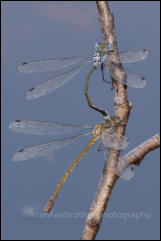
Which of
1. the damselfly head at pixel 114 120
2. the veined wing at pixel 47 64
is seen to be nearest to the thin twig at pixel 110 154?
the damselfly head at pixel 114 120

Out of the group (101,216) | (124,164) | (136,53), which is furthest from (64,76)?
(101,216)

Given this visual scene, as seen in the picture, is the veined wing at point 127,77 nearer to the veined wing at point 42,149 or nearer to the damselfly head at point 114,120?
the damselfly head at point 114,120

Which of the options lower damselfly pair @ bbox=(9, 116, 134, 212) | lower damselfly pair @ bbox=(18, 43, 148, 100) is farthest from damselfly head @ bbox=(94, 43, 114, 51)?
lower damselfly pair @ bbox=(9, 116, 134, 212)

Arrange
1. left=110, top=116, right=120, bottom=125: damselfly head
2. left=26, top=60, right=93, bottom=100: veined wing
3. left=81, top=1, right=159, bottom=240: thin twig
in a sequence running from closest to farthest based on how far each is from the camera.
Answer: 1. left=81, top=1, right=159, bottom=240: thin twig
2. left=110, top=116, right=120, bottom=125: damselfly head
3. left=26, top=60, right=93, bottom=100: veined wing

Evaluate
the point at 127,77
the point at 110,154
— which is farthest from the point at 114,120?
the point at 127,77

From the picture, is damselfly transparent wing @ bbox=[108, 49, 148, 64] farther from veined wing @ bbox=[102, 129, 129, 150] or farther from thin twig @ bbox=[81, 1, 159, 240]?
veined wing @ bbox=[102, 129, 129, 150]

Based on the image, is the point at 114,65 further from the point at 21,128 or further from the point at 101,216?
the point at 101,216

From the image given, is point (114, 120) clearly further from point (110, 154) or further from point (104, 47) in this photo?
point (104, 47)
